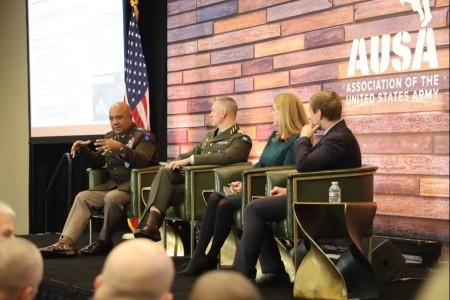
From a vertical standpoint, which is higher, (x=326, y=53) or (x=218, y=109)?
(x=326, y=53)

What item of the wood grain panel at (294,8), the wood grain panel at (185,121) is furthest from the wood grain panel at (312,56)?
the wood grain panel at (185,121)

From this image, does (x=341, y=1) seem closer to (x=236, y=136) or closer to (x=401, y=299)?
(x=236, y=136)

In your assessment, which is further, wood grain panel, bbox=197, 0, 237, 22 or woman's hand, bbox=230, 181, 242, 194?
wood grain panel, bbox=197, 0, 237, 22

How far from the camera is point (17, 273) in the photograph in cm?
183

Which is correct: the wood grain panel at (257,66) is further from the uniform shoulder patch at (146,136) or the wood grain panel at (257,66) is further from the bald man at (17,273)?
the bald man at (17,273)

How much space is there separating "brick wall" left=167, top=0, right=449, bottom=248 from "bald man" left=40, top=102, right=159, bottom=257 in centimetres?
80

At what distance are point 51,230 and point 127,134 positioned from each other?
300 cm

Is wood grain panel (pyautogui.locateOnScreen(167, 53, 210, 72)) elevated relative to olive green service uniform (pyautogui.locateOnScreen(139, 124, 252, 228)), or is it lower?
elevated

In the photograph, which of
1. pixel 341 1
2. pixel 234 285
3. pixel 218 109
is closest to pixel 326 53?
pixel 341 1

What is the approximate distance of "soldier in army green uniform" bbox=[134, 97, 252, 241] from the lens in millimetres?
5328

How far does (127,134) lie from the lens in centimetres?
614

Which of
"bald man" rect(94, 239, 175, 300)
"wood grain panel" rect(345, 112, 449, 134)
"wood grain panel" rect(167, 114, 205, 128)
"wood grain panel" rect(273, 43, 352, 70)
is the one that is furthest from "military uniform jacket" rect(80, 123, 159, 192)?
"bald man" rect(94, 239, 175, 300)

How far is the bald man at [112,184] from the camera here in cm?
586

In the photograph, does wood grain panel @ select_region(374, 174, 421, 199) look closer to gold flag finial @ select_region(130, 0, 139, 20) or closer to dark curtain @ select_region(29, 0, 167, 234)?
dark curtain @ select_region(29, 0, 167, 234)
